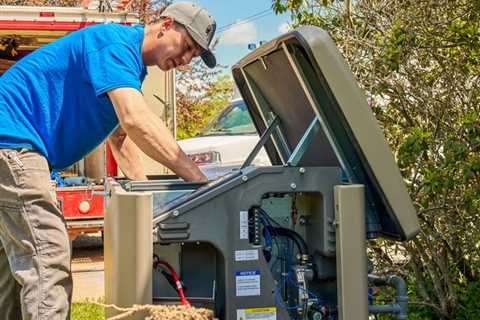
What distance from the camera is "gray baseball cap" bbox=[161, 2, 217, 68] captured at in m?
3.32

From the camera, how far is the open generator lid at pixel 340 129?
288 centimetres

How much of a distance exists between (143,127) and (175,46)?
49cm

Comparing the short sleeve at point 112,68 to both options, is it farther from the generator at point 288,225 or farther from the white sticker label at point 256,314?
the white sticker label at point 256,314

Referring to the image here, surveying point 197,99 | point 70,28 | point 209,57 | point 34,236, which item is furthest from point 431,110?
point 197,99

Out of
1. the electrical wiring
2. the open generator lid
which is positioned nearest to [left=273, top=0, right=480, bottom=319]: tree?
the open generator lid

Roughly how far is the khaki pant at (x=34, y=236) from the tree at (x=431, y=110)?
6.59 feet

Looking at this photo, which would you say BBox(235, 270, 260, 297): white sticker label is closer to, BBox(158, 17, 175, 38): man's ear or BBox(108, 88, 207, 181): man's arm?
BBox(108, 88, 207, 181): man's arm

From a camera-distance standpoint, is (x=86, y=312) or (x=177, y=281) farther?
(x=86, y=312)

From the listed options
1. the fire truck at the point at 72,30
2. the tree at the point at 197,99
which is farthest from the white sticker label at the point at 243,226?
the tree at the point at 197,99

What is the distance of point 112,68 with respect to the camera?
10.3 feet

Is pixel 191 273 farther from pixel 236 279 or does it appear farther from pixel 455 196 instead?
pixel 455 196

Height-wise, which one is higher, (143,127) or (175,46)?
(175,46)

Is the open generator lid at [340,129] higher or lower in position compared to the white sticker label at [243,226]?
higher

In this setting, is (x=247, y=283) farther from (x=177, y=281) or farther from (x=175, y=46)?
(x=175, y=46)
